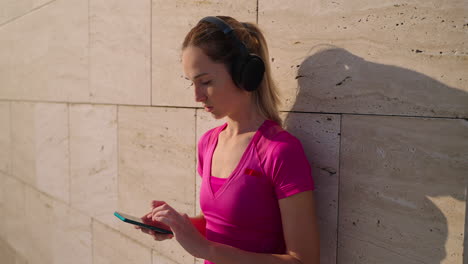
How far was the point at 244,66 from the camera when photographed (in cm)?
198

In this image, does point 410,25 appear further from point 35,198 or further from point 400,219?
point 35,198

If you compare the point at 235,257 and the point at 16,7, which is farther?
the point at 16,7

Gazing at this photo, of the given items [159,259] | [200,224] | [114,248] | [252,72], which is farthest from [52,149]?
[252,72]

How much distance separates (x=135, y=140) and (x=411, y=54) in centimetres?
251

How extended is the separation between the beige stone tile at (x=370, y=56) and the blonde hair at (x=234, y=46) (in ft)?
0.67

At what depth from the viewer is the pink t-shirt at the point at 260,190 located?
191 cm

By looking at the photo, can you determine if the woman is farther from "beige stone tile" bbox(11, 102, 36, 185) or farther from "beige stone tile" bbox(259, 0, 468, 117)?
"beige stone tile" bbox(11, 102, 36, 185)

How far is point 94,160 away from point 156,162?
1176 mm

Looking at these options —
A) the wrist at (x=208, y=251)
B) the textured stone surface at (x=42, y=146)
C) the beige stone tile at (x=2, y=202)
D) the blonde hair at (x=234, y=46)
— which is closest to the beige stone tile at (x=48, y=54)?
the textured stone surface at (x=42, y=146)

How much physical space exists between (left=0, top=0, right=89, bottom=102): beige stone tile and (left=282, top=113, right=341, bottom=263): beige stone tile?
2915mm

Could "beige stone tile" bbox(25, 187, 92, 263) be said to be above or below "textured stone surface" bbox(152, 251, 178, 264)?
below

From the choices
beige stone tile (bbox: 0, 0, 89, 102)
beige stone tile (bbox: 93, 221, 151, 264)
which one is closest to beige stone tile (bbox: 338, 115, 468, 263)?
beige stone tile (bbox: 93, 221, 151, 264)

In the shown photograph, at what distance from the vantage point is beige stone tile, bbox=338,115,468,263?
67.5 inches

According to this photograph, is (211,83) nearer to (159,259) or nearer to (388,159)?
(388,159)
